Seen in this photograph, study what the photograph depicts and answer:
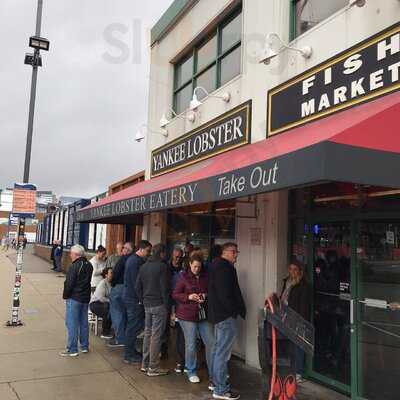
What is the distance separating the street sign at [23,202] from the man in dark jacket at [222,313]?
5.53 meters

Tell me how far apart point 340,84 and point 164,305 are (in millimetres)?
3505

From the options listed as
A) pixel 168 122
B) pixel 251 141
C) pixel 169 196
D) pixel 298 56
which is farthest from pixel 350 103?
pixel 168 122

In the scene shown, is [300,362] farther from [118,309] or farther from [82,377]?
[118,309]

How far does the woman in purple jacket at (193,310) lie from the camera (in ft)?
19.2

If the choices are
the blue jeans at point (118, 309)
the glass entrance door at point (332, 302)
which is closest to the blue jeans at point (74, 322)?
the blue jeans at point (118, 309)

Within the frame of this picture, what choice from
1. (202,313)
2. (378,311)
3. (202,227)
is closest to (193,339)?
(202,313)

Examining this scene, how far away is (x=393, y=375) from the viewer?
16.0 feet

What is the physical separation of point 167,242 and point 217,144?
3266 millimetres

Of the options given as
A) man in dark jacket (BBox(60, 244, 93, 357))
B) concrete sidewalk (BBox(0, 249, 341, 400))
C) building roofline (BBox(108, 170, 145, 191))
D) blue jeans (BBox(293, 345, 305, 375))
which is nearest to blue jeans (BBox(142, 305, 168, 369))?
concrete sidewalk (BBox(0, 249, 341, 400))

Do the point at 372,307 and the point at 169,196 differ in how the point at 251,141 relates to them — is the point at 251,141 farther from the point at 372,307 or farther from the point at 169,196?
the point at 372,307

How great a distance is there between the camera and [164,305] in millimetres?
6164

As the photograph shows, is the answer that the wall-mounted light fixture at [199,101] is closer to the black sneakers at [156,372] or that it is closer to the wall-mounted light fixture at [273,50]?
the wall-mounted light fixture at [273,50]

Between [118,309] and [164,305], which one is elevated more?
[164,305]

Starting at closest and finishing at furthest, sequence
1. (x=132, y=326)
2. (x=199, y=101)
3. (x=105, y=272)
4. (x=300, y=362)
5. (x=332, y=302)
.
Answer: (x=332, y=302)
(x=300, y=362)
(x=132, y=326)
(x=105, y=272)
(x=199, y=101)
